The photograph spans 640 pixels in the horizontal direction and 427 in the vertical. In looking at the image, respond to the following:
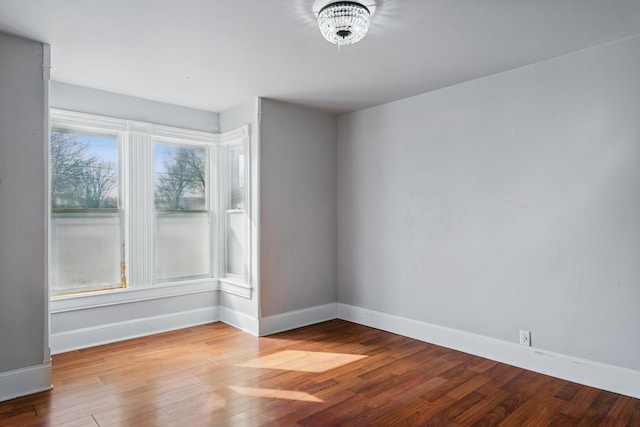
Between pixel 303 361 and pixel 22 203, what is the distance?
2.50 metres

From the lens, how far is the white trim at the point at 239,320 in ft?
14.3

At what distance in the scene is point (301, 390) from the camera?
2965mm

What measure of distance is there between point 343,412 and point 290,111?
126 inches

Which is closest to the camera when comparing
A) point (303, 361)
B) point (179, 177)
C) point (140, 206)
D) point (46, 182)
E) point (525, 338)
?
point (46, 182)

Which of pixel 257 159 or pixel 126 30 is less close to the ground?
pixel 126 30

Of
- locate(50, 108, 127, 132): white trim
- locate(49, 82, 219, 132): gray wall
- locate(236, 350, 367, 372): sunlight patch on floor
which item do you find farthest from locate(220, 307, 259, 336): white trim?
locate(50, 108, 127, 132): white trim

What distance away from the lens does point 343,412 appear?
8.66ft

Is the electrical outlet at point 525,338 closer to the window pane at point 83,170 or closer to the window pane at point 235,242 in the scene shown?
the window pane at point 235,242

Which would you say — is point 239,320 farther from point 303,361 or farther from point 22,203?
point 22,203

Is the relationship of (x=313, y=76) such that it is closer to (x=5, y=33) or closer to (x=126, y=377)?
(x=5, y=33)

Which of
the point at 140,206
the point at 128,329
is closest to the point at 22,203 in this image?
the point at 140,206

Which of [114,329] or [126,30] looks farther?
[114,329]

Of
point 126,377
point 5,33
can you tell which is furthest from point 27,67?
point 126,377

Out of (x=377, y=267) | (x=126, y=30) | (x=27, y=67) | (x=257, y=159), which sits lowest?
(x=377, y=267)
